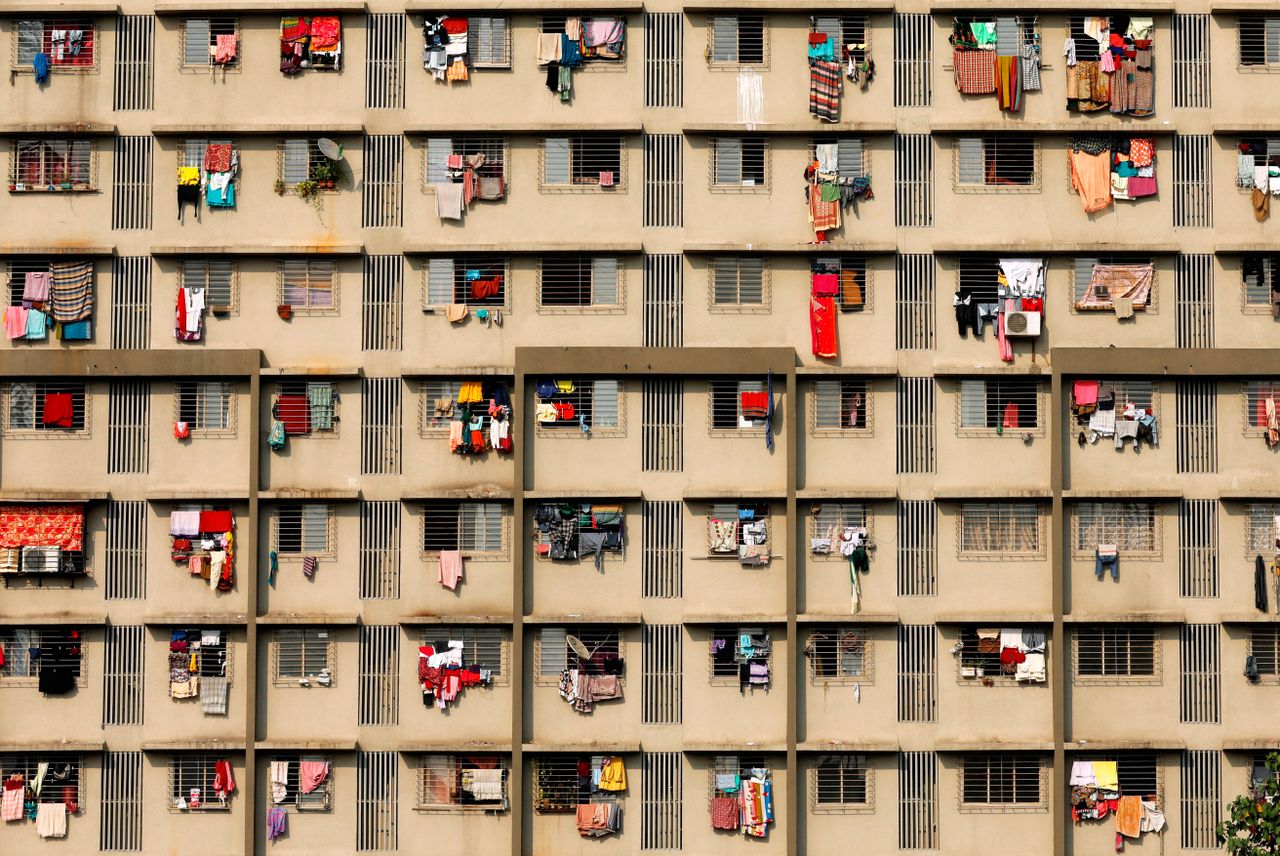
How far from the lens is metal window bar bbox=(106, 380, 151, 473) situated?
25.1m

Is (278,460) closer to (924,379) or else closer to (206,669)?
(206,669)

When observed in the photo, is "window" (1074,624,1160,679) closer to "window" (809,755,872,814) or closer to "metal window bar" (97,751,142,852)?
"window" (809,755,872,814)

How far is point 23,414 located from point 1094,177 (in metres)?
18.8

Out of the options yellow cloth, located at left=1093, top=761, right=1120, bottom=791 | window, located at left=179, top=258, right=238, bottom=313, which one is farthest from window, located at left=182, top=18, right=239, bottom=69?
yellow cloth, located at left=1093, top=761, right=1120, bottom=791

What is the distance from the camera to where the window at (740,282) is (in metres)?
25.1

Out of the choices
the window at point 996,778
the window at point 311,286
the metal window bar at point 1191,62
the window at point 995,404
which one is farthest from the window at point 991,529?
the window at point 311,286

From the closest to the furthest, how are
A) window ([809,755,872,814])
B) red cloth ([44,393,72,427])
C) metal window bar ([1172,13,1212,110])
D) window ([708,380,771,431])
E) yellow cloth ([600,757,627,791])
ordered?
yellow cloth ([600,757,627,791]), window ([809,755,872,814]), window ([708,380,771,431]), red cloth ([44,393,72,427]), metal window bar ([1172,13,1212,110])

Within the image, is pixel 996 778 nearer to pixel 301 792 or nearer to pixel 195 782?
pixel 301 792

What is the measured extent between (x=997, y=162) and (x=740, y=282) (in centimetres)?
489

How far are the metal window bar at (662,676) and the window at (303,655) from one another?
536 cm

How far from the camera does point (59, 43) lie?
25438 mm

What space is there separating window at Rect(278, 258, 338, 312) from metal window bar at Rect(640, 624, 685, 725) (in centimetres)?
785

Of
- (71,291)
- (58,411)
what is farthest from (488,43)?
(58,411)

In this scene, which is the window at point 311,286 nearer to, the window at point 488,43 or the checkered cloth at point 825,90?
the window at point 488,43
